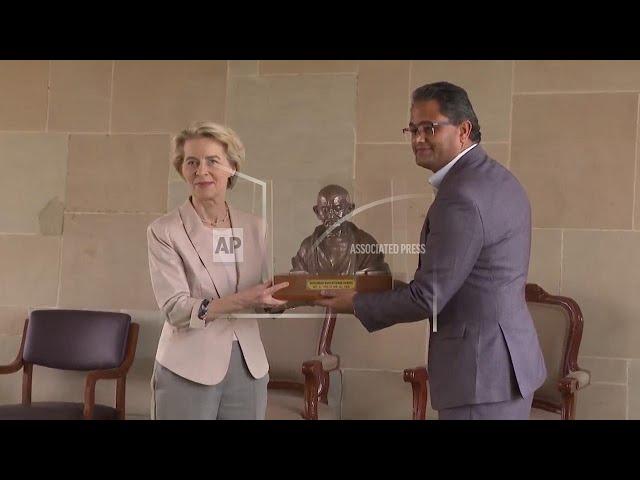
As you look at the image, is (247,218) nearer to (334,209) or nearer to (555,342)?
(334,209)

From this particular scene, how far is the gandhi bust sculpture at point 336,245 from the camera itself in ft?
7.77

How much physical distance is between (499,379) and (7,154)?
2857mm

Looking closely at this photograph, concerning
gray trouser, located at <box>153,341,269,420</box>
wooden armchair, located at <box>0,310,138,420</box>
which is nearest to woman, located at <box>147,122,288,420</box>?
gray trouser, located at <box>153,341,269,420</box>

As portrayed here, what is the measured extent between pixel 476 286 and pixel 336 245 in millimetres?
435

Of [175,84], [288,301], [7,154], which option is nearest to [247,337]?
[288,301]

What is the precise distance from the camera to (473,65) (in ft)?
12.0

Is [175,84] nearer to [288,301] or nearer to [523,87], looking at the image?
[523,87]

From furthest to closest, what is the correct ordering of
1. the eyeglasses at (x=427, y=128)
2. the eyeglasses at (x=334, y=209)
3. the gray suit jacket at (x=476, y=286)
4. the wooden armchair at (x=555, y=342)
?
the wooden armchair at (x=555, y=342) → the eyeglasses at (x=334, y=209) → the eyeglasses at (x=427, y=128) → the gray suit jacket at (x=476, y=286)

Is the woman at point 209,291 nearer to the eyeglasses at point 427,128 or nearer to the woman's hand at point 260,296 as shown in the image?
the woman's hand at point 260,296

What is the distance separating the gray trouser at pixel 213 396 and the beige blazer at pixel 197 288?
0.03 meters

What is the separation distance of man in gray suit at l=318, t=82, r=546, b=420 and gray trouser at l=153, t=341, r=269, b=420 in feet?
1.48

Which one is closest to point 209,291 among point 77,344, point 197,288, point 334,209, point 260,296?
point 197,288

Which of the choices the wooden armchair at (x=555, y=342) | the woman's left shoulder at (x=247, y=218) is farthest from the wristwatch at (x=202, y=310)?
the wooden armchair at (x=555, y=342)

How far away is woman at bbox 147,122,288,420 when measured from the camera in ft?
7.59
